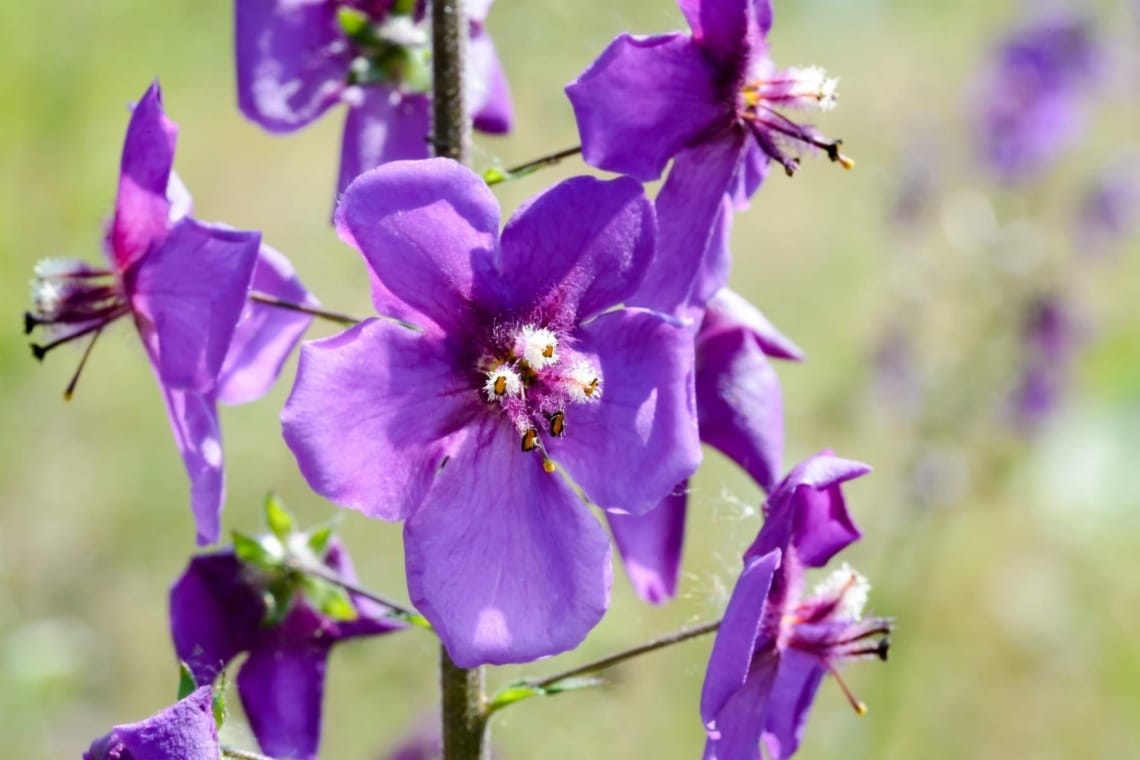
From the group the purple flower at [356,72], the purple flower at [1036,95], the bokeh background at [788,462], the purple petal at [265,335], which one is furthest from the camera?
the purple flower at [1036,95]

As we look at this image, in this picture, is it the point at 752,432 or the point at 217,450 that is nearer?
the point at 217,450

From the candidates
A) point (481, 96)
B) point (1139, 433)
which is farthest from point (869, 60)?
point (481, 96)

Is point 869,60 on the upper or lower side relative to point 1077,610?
upper

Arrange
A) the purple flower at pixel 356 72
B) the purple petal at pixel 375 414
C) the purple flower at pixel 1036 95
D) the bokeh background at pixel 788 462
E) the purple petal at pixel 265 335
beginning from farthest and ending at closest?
Answer: the purple flower at pixel 1036 95 → the bokeh background at pixel 788 462 → the purple flower at pixel 356 72 → the purple petal at pixel 265 335 → the purple petal at pixel 375 414

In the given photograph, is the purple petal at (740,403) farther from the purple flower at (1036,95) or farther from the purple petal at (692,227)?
the purple flower at (1036,95)

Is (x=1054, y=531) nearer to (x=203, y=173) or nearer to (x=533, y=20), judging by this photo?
(x=533, y=20)

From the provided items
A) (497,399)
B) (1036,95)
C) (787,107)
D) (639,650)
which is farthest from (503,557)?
(1036,95)

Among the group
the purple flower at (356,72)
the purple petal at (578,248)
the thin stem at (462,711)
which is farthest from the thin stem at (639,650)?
the purple flower at (356,72)
